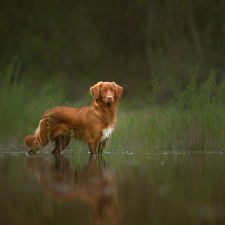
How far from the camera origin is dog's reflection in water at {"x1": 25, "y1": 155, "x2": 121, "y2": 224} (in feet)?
7.77

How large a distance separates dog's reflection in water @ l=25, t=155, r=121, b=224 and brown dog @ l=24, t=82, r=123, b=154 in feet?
2.80

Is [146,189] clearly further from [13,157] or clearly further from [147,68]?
[147,68]

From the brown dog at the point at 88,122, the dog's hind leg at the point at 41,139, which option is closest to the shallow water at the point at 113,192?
the brown dog at the point at 88,122

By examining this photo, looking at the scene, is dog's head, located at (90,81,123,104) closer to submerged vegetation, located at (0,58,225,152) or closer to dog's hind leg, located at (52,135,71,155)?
submerged vegetation, located at (0,58,225,152)

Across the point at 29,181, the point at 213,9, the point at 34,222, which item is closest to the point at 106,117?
the point at 29,181

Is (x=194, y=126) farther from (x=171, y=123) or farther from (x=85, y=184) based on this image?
(x=85, y=184)

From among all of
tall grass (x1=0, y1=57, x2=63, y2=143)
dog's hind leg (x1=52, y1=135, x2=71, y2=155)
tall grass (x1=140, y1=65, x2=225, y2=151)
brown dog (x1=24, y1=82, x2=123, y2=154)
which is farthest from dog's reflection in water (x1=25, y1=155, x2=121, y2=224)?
tall grass (x1=0, y1=57, x2=63, y2=143)

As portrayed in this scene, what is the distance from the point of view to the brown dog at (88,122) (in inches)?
232

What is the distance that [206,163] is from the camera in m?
4.82

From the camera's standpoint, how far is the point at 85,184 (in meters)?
3.35

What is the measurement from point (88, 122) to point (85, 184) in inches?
106

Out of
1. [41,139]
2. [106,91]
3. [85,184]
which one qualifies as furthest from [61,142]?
[85,184]

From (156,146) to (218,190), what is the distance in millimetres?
3424

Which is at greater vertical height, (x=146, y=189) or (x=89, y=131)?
(x=89, y=131)
